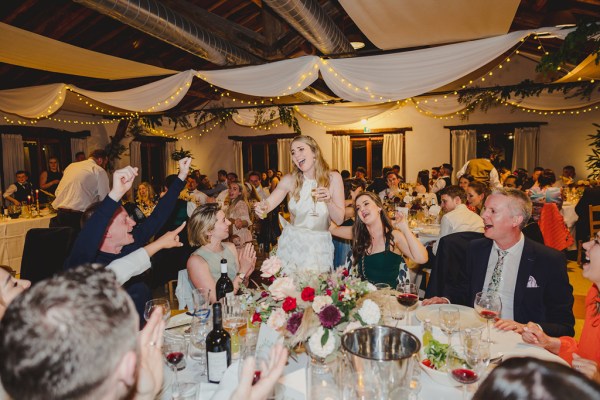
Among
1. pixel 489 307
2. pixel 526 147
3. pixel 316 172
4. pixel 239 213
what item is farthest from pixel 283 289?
pixel 526 147

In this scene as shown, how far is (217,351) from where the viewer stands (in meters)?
1.52

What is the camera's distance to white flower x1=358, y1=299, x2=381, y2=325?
1.42 m

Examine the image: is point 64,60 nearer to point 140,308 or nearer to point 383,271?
point 140,308

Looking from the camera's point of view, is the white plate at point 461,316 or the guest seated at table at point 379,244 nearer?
the white plate at point 461,316

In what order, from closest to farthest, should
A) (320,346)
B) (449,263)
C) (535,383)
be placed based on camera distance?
(535,383)
(320,346)
(449,263)

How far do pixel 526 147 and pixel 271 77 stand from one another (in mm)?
9753

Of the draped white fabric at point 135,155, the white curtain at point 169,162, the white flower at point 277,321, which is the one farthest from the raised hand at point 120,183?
the white curtain at point 169,162

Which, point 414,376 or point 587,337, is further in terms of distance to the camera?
point 587,337

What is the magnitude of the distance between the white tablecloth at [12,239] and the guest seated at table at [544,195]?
25.7 feet

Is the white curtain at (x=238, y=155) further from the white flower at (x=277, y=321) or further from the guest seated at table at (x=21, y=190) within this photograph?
the white flower at (x=277, y=321)

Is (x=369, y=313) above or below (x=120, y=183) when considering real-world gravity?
below

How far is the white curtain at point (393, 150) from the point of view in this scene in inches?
500


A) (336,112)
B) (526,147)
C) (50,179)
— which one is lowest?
(50,179)

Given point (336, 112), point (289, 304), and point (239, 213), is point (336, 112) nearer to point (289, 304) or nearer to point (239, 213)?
point (239, 213)
